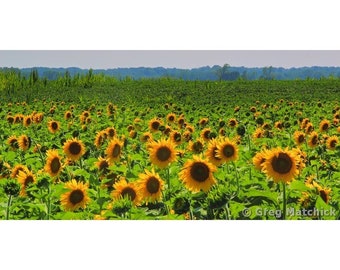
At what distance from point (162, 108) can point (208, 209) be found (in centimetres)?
307

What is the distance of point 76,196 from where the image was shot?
127 inches

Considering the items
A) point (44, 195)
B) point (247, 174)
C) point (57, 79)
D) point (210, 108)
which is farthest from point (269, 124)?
point (44, 195)

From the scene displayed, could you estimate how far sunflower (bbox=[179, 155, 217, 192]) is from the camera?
3084 mm

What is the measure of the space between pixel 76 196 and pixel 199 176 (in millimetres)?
685

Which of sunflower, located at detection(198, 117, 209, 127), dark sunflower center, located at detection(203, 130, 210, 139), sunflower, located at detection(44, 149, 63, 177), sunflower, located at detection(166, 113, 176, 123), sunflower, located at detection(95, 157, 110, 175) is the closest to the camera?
sunflower, located at detection(44, 149, 63, 177)

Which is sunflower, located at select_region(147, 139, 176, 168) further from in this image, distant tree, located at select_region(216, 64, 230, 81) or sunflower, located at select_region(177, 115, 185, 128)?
sunflower, located at select_region(177, 115, 185, 128)

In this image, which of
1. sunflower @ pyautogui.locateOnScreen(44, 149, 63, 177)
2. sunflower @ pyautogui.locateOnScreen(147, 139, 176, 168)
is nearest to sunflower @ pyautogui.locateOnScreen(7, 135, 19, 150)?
sunflower @ pyautogui.locateOnScreen(44, 149, 63, 177)

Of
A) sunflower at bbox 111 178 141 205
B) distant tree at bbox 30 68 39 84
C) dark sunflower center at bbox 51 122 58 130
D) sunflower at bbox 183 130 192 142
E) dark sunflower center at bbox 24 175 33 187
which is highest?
distant tree at bbox 30 68 39 84

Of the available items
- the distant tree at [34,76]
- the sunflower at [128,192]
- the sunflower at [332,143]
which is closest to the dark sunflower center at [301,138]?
the sunflower at [332,143]

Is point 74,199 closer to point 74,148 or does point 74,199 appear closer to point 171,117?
point 74,148

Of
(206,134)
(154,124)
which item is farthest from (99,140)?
(206,134)

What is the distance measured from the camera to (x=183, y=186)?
347 cm

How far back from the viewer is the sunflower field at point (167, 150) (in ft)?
10.2

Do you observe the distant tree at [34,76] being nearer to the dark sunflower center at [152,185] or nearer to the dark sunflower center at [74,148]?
the dark sunflower center at [74,148]
